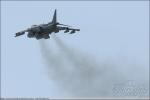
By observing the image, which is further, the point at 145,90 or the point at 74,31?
the point at 145,90

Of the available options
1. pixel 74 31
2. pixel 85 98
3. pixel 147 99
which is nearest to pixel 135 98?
pixel 147 99

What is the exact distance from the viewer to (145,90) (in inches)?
6880

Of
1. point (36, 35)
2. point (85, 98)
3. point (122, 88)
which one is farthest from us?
point (122, 88)

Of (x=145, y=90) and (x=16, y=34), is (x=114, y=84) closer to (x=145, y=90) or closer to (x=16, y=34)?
(x=145, y=90)

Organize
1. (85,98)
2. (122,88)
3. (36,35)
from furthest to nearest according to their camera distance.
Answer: (122,88) → (85,98) → (36,35)

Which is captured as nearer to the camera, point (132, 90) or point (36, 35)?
point (36, 35)

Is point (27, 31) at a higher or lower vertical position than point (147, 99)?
higher

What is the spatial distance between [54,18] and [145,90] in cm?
3714

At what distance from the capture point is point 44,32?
483ft

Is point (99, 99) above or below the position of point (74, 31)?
below

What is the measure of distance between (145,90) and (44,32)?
38943 millimetres

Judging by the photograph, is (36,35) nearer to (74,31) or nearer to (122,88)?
(74,31)

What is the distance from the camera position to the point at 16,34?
152m

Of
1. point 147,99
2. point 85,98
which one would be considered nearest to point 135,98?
point 147,99
